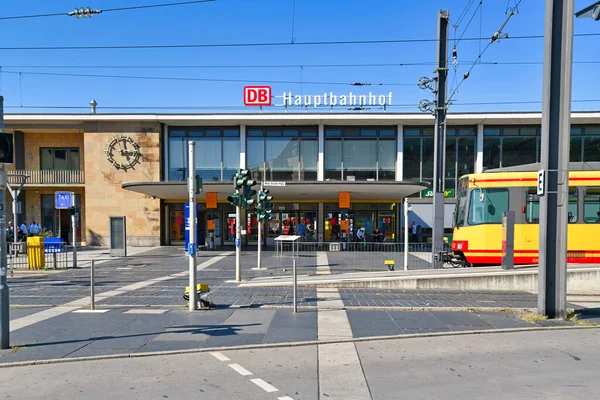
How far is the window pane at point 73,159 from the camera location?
28.7 meters

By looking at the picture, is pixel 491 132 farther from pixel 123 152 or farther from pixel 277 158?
pixel 123 152

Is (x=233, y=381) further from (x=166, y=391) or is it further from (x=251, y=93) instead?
(x=251, y=93)

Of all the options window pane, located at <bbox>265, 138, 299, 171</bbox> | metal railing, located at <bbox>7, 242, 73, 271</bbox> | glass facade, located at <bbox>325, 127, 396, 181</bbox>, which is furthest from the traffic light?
glass facade, located at <bbox>325, 127, 396, 181</bbox>

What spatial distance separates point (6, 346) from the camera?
5715 millimetres

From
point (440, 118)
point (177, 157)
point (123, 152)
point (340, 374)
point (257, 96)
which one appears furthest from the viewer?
point (177, 157)

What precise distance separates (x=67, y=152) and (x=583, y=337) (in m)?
32.3

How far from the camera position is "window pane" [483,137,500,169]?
1062 inches

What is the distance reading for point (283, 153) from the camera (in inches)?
1079

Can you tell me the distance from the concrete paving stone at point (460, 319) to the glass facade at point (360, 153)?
19329mm

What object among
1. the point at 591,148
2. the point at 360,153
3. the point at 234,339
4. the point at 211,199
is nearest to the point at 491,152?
the point at 591,148

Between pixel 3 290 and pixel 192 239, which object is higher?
pixel 192 239

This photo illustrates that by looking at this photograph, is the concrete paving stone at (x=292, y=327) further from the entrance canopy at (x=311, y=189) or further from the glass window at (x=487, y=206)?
the entrance canopy at (x=311, y=189)

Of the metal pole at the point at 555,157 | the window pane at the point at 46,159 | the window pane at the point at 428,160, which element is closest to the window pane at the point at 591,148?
the window pane at the point at 428,160

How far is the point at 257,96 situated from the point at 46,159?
1700 centimetres
